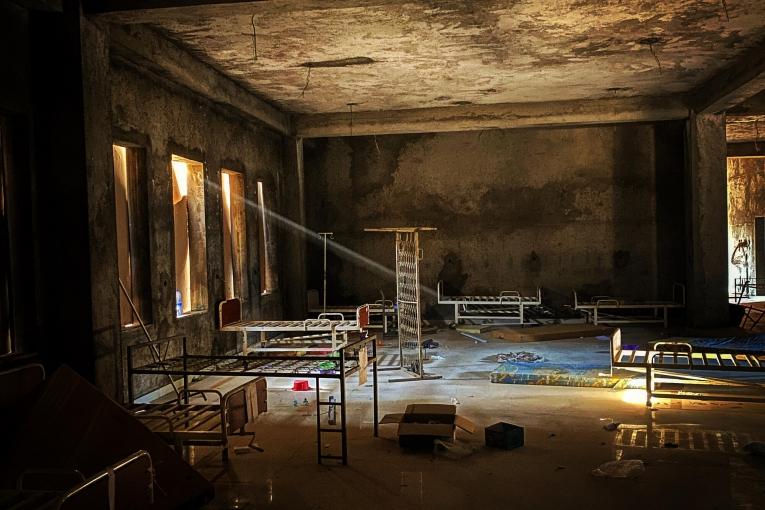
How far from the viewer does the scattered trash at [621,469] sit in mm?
5129

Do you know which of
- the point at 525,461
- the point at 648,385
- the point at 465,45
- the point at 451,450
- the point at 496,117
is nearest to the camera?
the point at 525,461

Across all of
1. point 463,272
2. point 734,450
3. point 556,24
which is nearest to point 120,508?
point 734,450

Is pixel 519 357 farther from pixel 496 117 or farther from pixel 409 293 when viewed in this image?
pixel 496 117

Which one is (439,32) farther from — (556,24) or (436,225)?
(436,225)

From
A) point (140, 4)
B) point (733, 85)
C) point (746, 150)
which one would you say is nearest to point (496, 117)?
point (733, 85)

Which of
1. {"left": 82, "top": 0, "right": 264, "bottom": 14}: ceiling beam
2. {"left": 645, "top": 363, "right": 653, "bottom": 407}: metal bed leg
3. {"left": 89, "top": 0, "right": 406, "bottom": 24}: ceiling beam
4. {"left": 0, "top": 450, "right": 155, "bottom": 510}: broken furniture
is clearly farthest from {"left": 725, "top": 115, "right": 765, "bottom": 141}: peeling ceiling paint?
{"left": 0, "top": 450, "right": 155, "bottom": 510}: broken furniture

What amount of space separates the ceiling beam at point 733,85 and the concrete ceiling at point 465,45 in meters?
0.17

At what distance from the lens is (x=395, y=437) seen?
A: 6.23m

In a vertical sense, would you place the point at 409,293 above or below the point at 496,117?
below

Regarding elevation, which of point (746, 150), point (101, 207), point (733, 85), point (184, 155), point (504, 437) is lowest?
point (504, 437)

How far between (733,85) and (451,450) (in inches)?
310

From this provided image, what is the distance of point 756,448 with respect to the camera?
5535mm

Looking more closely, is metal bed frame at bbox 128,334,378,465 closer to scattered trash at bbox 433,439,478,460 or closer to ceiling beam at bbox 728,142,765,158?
scattered trash at bbox 433,439,478,460

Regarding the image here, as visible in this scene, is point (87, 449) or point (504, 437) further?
point (504, 437)
